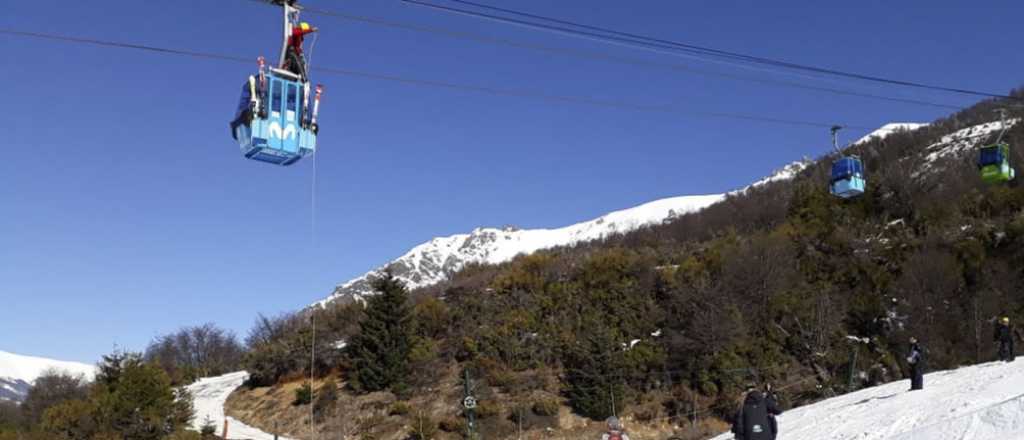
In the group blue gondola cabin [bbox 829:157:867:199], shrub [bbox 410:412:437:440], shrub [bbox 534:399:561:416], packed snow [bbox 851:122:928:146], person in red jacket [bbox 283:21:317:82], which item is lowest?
shrub [bbox 410:412:437:440]

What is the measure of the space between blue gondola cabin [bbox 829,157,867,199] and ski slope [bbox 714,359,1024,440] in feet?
18.2

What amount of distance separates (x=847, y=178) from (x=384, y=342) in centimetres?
2491

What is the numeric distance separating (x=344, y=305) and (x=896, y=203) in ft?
118

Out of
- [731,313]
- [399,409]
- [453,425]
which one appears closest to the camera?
[453,425]

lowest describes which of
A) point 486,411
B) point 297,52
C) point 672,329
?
point 486,411

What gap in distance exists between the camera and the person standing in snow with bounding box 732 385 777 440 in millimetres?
10859

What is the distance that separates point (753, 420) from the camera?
35.8 feet

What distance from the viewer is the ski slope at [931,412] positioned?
10984 mm

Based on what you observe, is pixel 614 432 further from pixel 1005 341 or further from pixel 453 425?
pixel 453 425

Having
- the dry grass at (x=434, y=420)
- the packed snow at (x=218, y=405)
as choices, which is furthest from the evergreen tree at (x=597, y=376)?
the packed snow at (x=218, y=405)

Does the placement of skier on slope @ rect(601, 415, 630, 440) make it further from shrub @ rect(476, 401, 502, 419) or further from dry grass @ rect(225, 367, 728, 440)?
shrub @ rect(476, 401, 502, 419)

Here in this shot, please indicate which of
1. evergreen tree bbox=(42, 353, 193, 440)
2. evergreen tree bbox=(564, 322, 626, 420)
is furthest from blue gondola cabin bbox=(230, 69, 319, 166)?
evergreen tree bbox=(564, 322, 626, 420)

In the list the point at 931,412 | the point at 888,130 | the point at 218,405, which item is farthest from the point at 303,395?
the point at 888,130

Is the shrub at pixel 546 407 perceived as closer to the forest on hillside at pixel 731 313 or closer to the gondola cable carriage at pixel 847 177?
the forest on hillside at pixel 731 313
